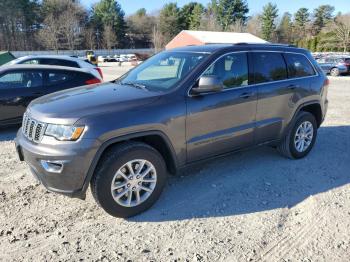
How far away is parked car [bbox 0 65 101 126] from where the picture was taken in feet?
22.4

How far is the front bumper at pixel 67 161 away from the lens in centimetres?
314

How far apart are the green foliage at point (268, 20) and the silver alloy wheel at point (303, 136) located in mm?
75843

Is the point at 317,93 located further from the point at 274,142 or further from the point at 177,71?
the point at 177,71

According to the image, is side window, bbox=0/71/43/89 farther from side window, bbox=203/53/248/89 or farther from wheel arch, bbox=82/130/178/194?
side window, bbox=203/53/248/89

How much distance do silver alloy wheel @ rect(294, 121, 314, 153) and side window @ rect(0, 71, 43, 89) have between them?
17.7ft

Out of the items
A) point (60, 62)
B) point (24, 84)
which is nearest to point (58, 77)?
point (24, 84)

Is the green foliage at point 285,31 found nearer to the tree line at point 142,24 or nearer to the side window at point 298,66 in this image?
the tree line at point 142,24

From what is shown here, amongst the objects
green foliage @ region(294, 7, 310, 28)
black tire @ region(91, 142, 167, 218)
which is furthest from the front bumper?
green foliage @ region(294, 7, 310, 28)

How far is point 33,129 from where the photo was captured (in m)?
3.43

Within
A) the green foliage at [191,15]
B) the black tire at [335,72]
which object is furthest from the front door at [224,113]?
the green foliage at [191,15]

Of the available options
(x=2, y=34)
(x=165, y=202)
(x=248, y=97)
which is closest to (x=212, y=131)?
(x=248, y=97)

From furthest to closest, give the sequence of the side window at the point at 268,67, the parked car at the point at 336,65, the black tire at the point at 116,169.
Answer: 1. the parked car at the point at 336,65
2. the side window at the point at 268,67
3. the black tire at the point at 116,169

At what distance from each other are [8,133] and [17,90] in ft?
3.10

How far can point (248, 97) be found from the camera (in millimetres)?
4359
